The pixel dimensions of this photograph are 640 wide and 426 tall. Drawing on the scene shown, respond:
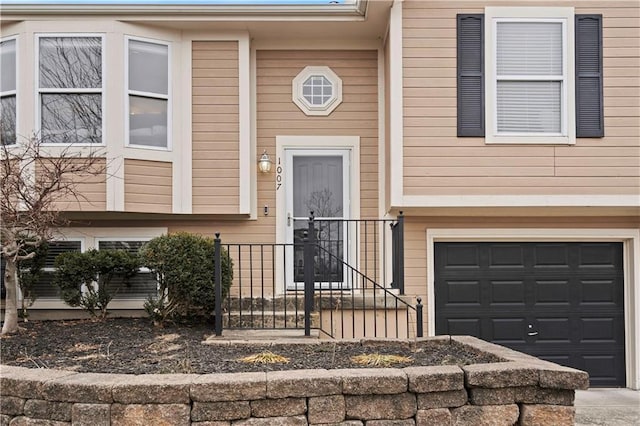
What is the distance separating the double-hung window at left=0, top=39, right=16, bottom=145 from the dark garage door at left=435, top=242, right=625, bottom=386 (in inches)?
207

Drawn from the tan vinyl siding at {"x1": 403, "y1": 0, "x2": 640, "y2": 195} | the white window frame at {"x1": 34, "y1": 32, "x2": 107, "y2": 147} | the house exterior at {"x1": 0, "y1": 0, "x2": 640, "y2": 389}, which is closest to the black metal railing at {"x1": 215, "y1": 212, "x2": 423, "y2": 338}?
the house exterior at {"x1": 0, "y1": 0, "x2": 640, "y2": 389}

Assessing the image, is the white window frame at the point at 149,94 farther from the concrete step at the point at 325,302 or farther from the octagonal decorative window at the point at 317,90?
the concrete step at the point at 325,302

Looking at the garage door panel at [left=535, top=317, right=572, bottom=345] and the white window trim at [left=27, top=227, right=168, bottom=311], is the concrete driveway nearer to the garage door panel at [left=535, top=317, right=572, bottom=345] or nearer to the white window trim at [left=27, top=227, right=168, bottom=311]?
the garage door panel at [left=535, top=317, right=572, bottom=345]

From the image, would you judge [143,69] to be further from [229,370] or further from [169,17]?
[229,370]

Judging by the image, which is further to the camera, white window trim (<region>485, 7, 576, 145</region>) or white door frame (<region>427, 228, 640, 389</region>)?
white door frame (<region>427, 228, 640, 389</region>)

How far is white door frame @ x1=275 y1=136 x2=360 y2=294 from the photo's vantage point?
7230 mm

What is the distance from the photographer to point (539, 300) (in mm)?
7027

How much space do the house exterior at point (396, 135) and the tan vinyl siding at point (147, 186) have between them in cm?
2

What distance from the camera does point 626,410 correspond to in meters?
5.82

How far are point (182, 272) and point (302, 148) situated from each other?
7.63 feet

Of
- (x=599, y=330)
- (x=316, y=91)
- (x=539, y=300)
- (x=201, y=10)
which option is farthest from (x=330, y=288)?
(x=599, y=330)

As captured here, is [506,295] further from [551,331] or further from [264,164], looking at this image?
[264,164]

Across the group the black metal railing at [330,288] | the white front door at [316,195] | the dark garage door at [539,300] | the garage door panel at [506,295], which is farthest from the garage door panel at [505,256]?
the white front door at [316,195]

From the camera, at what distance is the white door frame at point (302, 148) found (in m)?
7.23
